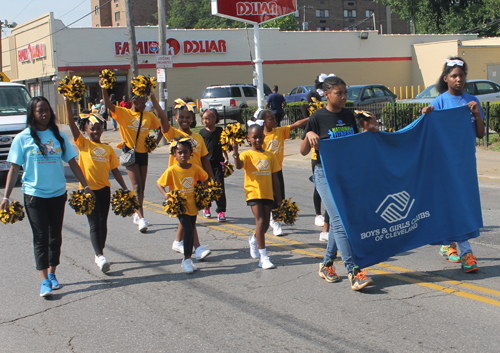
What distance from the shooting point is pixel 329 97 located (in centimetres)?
513

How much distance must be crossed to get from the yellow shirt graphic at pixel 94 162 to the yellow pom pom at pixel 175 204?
87 cm

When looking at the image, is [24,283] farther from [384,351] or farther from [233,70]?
[233,70]

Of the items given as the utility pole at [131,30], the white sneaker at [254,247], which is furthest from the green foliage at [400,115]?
the white sneaker at [254,247]

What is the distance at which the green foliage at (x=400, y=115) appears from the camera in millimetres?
16859

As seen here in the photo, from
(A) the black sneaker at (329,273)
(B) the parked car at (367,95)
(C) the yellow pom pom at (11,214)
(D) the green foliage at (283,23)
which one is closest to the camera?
(C) the yellow pom pom at (11,214)

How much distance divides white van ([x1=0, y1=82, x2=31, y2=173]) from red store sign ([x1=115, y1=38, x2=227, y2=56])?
77.6ft

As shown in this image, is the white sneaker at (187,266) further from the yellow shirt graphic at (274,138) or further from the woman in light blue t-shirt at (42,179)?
the yellow shirt graphic at (274,138)

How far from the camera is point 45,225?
5301 mm

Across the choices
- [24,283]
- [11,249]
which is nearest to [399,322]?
[24,283]

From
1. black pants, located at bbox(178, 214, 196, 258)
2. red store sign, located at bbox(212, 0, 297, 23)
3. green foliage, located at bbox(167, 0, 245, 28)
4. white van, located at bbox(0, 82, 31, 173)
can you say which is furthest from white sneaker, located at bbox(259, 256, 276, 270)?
green foliage, located at bbox(167, 0, 245, 28)

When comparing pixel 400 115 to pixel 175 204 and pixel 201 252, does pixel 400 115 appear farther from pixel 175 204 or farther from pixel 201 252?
pixel 175 204

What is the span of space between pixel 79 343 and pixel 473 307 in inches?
127

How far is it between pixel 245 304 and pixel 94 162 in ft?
7.97

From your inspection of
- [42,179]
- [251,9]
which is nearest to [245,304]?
[42,179]
